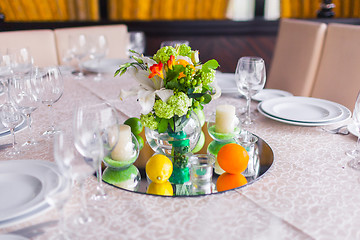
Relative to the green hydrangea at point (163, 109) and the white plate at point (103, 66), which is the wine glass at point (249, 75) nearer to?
the green hydrangea at point (163, 109)

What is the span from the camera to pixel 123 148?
99 cm

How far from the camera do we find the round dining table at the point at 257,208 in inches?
28.6

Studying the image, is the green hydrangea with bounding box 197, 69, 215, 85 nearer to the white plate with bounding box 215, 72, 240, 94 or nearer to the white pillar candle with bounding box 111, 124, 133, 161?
the white pillar candle with bounding box 111, 124, 133, 161

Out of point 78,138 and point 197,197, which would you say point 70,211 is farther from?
point 197,197

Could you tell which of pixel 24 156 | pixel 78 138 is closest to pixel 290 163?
pixel 78 138

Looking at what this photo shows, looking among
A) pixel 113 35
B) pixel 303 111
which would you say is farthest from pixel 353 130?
pixel 113 35

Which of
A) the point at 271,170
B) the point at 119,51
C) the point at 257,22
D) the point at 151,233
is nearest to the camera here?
the point at 151,233

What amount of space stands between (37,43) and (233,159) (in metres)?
1.93

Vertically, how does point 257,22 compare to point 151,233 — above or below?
above

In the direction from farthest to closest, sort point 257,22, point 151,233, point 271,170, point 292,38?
point 257,22
point 292,38
point 271,170
point 151,233

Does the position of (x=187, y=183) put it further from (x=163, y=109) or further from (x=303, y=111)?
(x=303, y=111)

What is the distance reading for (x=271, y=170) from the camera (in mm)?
987

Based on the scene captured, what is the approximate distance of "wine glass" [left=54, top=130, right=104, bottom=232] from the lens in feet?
2.40

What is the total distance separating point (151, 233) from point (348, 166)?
0.61 m
